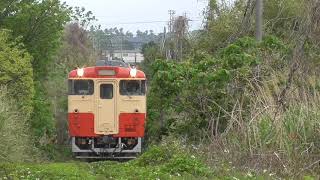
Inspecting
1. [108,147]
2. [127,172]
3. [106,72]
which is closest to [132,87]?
[106,72]

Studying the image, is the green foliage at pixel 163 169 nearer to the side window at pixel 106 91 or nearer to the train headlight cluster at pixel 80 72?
the side window at pixel 106 91

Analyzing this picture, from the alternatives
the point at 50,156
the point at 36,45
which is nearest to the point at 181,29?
the point at 36,45

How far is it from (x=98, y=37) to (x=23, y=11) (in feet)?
166

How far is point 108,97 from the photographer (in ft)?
56.3

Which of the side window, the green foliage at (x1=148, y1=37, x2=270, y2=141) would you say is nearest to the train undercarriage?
the side window

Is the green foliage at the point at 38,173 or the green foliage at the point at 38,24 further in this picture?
the green foliage at the point at 38,24

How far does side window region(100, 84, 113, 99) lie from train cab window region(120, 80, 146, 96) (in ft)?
1.04

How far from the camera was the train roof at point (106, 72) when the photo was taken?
17.1m

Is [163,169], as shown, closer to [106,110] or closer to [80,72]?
[106,110]

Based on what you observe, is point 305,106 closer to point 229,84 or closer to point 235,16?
point 229,84

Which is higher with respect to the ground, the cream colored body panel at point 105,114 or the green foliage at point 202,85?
the green foliage at point 202,85

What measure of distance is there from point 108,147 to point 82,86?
6.22 ft

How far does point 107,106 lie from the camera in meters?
17.1

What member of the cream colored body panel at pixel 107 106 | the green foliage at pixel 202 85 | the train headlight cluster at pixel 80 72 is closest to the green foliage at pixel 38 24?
the train headlight cluster at pixel 80 72
